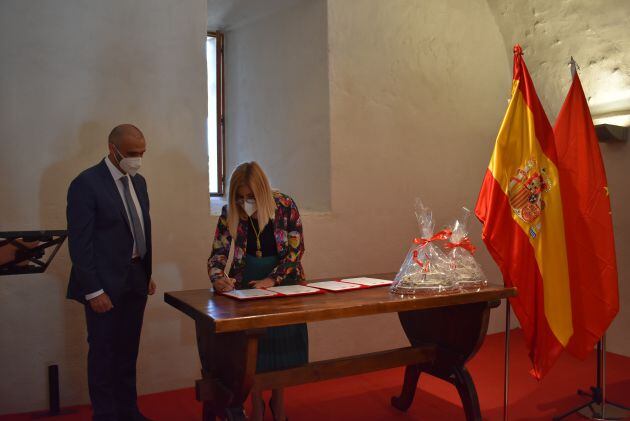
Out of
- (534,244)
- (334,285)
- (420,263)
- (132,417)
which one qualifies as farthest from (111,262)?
(534,244)

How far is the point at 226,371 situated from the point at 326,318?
24.4 inches

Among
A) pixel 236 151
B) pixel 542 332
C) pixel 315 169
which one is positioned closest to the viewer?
pixel 542 332

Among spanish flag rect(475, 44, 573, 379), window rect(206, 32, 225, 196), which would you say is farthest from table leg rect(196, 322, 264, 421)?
window rect(206, 32, 225, 196)

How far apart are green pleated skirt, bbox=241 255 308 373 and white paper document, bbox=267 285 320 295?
0.62 ft

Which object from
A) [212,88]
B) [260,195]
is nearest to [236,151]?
[212,88]

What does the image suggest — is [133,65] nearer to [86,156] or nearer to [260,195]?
[86,156]

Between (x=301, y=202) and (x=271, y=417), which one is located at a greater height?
(x=301, y=202)

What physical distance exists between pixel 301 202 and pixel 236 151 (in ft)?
2.81

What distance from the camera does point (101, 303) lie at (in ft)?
10.1

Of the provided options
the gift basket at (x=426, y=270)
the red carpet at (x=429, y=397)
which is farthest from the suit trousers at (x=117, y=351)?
the gift basket at (x=426, y=270)

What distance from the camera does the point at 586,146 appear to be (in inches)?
142

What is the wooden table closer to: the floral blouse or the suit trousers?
the floral blouse

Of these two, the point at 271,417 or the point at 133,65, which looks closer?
the point at 271,417

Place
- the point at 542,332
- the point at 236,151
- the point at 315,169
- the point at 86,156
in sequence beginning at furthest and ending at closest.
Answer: the point at 236,151
the point at 315,169
the point at 86,156
the point at 542,332
